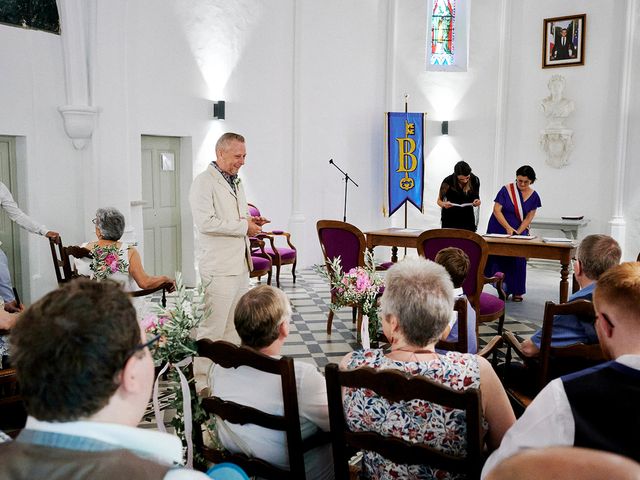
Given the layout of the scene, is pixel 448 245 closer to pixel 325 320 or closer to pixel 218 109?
pixel 325 320

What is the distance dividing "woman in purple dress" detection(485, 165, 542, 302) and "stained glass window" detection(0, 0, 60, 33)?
476 cm

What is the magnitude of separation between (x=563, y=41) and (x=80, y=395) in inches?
398

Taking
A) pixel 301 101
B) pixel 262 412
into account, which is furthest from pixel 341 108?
pixel 262 412

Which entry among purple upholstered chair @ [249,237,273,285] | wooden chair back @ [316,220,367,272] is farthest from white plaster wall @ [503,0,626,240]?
wooden chair back @ [316,220,367,272]

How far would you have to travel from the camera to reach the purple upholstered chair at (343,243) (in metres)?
5.12

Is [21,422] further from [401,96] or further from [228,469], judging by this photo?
[401,96]

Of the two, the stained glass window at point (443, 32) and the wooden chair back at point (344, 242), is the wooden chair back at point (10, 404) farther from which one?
the stained glass window at point (443, 32)

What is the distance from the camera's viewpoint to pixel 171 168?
7.18m

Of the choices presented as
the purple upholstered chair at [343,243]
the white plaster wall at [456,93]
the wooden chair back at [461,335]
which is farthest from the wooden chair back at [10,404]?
the white plaster wall at [456,93]

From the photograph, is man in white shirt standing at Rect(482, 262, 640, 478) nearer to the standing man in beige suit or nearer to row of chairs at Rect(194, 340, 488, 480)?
row of chairs at Rect(194, 340, 488, 480)

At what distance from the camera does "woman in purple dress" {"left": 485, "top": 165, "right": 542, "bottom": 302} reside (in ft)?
21.2

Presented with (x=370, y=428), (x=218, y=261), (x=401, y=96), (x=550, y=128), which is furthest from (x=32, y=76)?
(x=550, y=128)

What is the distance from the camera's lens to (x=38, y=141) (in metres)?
5.48

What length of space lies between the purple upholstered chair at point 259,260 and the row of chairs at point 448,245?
1.31 meters
